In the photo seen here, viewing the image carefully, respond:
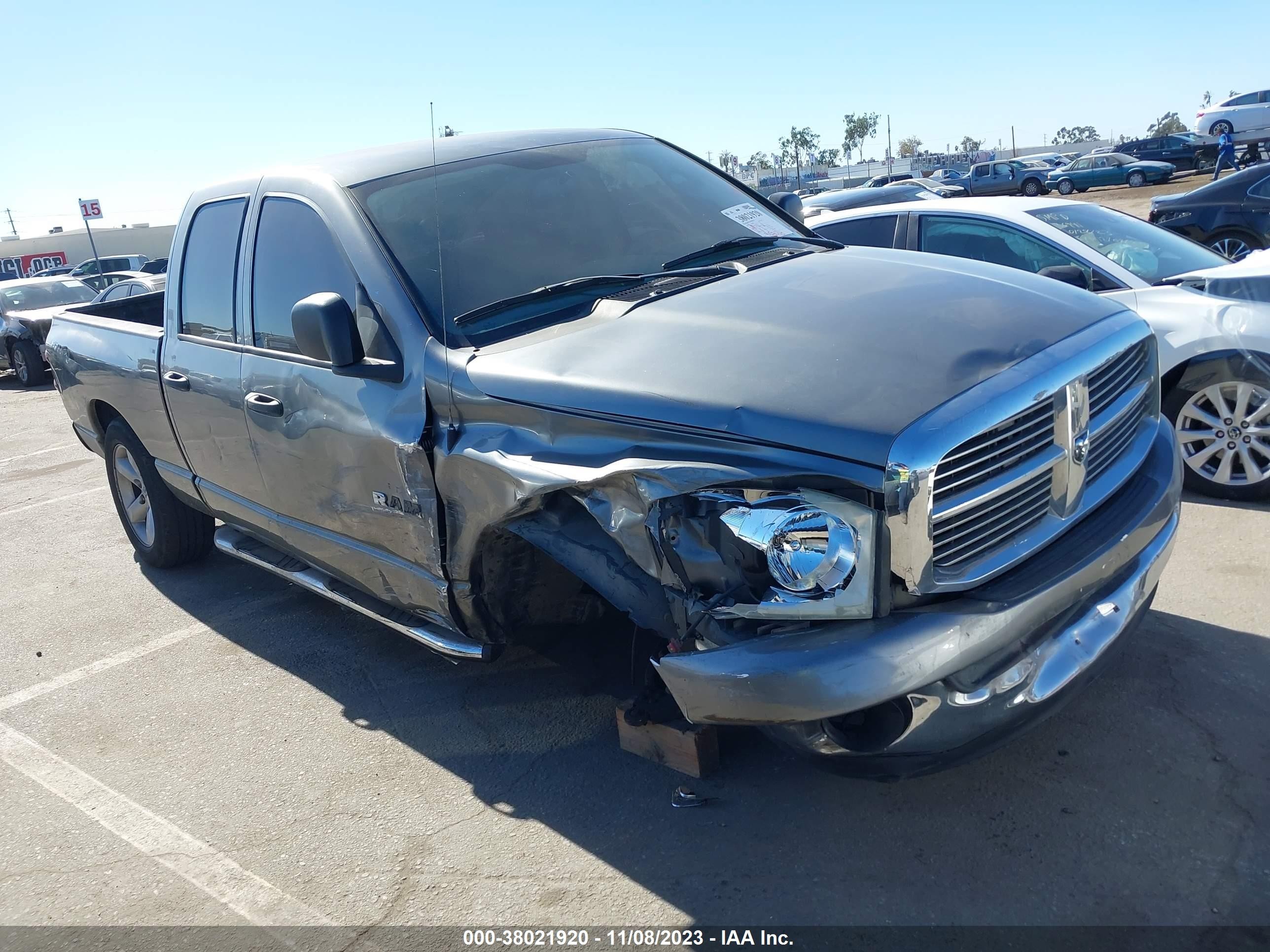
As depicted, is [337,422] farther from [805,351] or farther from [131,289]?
[131,289]

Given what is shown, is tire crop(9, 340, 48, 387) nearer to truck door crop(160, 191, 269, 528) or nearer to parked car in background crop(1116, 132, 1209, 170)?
truck door crop(160, 191, 269, 528)

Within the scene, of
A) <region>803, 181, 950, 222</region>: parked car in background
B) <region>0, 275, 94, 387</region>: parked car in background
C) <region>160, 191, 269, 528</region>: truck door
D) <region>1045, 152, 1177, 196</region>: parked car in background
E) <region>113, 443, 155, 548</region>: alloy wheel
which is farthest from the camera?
<region>1045, 152, 1177, 196</region>: parked car in background

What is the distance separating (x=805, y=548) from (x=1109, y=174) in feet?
130

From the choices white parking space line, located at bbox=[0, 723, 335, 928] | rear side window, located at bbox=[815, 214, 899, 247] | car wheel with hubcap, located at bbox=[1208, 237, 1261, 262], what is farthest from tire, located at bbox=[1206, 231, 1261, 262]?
white parking space line, located at bbox=[0, 723, 335, 928]

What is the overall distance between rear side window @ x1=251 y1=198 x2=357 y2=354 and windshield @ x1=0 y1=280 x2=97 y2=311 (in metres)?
14.8

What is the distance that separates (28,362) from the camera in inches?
650

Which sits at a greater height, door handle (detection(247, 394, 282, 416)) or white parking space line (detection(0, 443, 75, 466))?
door handle (detection(247, 394, 282, 416))

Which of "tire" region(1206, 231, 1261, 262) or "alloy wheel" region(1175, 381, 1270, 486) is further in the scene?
"tire" region(1206, 231, 1261, 262)

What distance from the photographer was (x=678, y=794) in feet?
10.7

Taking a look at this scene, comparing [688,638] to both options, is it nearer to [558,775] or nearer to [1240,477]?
[558,775]

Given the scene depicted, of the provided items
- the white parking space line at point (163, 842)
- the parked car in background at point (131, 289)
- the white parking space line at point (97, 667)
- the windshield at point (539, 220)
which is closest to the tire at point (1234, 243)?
the windshield at point (539, 220)

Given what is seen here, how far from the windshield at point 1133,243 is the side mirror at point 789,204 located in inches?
75.8

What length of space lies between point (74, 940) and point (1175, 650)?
147 inches

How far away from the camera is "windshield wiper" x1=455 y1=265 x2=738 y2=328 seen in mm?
3381
